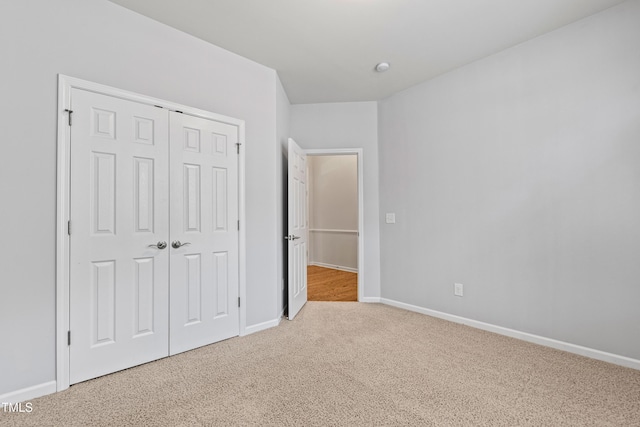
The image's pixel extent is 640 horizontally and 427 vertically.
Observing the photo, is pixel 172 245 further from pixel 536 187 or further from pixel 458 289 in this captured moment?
pixel 536 187

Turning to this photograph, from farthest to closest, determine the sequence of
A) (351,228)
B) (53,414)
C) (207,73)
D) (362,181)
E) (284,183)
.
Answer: (351,228) < (362,181) < (284,183) < (207,73) < (53,414)

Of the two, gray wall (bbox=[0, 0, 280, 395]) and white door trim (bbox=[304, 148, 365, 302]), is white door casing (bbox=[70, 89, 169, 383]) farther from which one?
white door trim (bbox=[304, 148, 365, 302])

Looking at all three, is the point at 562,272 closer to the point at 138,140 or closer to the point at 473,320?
the point at 473,320

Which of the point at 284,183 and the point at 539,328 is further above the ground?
the point at 284,183

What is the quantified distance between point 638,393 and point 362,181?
9.98ft

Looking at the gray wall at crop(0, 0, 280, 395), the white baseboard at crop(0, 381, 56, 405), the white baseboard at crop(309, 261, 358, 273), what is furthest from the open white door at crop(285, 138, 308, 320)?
the white baseboard at crop(309, 261, 358, 273)

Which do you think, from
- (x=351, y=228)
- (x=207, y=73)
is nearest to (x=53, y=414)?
(x=207, y=73)

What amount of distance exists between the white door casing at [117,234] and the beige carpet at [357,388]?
0.73ft

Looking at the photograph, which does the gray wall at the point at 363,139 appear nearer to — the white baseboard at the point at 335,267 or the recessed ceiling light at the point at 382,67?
the recessed ceiling light at the point at 382,67

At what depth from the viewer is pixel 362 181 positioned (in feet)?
13.1

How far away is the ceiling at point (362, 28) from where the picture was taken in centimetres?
216

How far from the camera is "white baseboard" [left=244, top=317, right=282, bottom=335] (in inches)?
111

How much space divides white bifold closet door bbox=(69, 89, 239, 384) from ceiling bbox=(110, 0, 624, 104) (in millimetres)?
777

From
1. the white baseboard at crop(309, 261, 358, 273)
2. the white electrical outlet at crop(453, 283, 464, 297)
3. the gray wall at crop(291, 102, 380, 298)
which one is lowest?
the white baseboard at crop(309, 261, 358, 273)
